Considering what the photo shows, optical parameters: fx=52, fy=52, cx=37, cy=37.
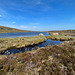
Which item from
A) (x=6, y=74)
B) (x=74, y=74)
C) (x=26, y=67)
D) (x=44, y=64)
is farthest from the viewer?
(x=44, y=64)

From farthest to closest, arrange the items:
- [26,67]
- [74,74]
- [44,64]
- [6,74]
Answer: [44,64]
[26,67]
[6,74]
[74,74]

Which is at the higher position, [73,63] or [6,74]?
[73,63]

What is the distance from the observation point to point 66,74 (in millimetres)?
3262

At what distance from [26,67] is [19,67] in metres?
0.52

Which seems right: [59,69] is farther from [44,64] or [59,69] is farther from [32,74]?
[32,74]

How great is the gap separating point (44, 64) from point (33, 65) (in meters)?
0.87

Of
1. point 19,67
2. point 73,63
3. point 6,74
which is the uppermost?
point 73,63

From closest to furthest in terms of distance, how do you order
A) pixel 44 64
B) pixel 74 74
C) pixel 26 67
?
1. pixel 74 74
2. pixel 26 67
3. pixel 44 64

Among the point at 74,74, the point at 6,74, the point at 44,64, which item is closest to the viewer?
the point at 74,74

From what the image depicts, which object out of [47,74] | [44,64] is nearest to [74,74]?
[47,74]

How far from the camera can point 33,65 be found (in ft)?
12.8

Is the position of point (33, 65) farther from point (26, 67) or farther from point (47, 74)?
point (47, 74)

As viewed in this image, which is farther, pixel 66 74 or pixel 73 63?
pixel 73 63

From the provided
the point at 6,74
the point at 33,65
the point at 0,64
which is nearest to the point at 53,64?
the point at 33,65
